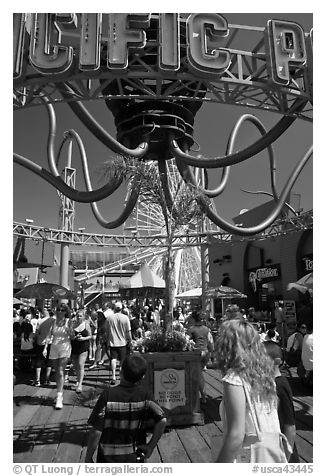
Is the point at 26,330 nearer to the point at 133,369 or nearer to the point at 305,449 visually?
the point at 305,449

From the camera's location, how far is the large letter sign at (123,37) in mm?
5289

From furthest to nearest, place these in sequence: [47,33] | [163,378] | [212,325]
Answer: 1. [212,325]
2. [47,33]
3. [163,378]

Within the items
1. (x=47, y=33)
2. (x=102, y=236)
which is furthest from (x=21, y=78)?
(x=102, y=236)

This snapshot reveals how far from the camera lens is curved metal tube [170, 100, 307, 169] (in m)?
7.85

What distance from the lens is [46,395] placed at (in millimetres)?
6555

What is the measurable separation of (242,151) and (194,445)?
6.36 m

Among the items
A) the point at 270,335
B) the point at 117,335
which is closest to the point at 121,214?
the point at 117,335

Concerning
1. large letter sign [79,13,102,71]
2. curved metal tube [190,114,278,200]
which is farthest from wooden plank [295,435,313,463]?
curved metal tube [190,114,278,200]

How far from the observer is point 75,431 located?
464cm

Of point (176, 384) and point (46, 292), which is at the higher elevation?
point (46, 292)

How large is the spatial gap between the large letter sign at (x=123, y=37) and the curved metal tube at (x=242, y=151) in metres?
3.70

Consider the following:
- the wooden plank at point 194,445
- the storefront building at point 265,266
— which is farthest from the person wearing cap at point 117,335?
the storefront building at point 265,266
